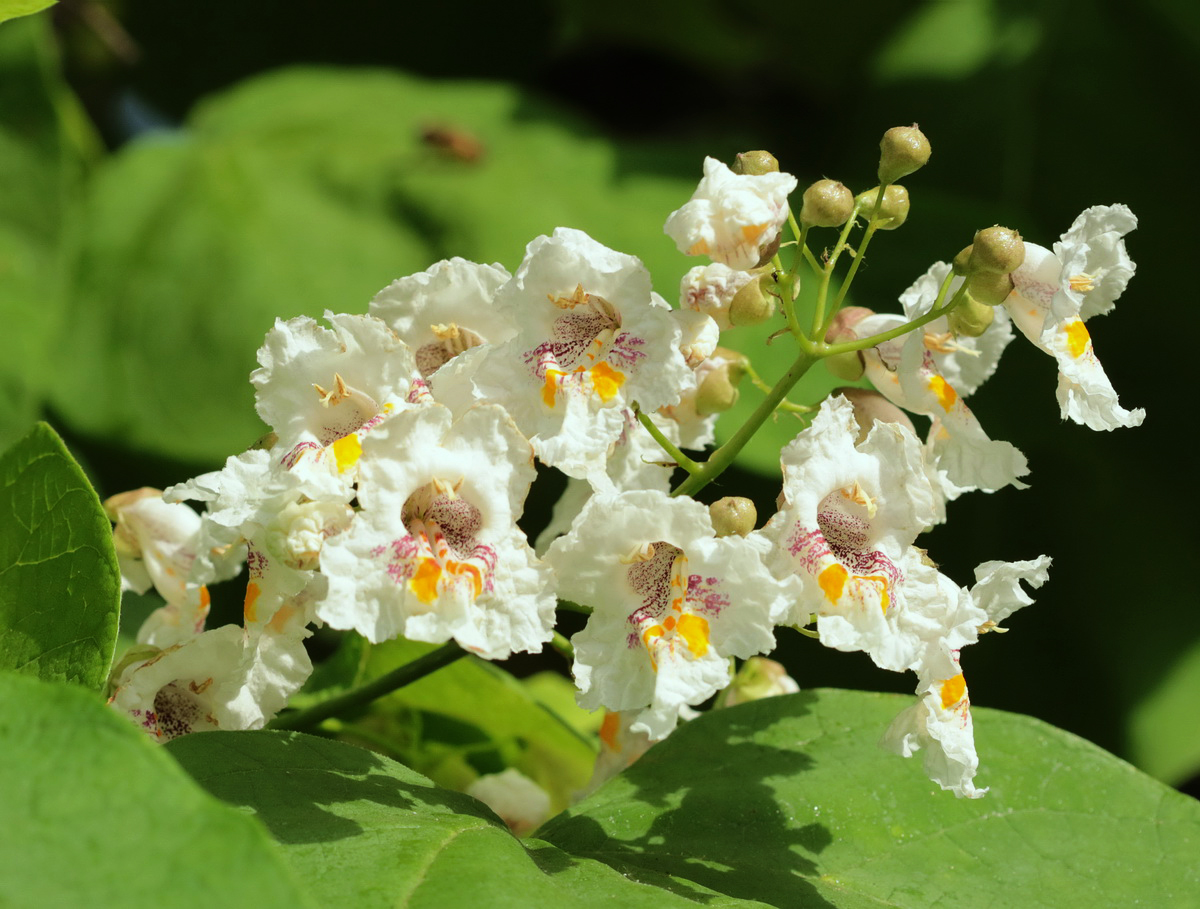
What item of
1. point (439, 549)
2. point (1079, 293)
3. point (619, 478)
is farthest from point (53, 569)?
point (1079, 293)

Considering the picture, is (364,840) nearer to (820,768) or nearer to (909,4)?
(820,768)

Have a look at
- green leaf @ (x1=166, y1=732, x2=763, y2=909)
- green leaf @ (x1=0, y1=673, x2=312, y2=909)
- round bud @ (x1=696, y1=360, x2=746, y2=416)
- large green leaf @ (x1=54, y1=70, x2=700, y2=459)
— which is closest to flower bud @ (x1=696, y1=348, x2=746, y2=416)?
round bud @ (x1=696, y1=360, x2=746, y2=416)

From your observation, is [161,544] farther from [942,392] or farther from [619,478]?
[942,392]

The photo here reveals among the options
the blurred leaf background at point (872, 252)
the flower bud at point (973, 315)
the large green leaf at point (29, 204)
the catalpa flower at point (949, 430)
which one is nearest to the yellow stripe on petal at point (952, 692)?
the catalpa flower at point (949, 430)

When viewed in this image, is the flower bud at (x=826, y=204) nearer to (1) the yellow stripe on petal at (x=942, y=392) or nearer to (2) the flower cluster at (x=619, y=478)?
(2) the flower cluster at (x=619, y=478)

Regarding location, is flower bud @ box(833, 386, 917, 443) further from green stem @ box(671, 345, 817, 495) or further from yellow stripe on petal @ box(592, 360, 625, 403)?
yellow stripe on petal @ box(592, 360, 625, 403)

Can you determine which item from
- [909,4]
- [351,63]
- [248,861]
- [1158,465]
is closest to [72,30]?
[351,63]
